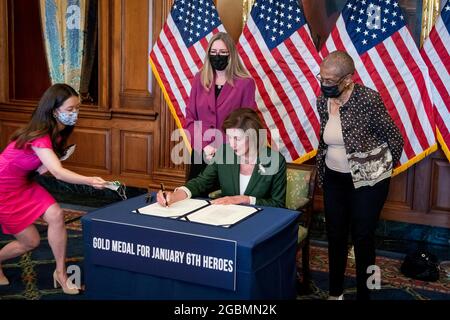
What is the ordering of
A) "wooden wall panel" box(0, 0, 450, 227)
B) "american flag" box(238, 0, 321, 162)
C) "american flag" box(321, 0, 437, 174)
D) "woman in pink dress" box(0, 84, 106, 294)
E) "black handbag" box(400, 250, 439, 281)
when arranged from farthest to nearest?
"wooden wall panel" box(0, 0, 450, 227) → "american flag" box(238, 0, 321, 162) → "american flag" box(321, 0, 437, 174) → "black handbag" box(400, 250, 439, 281) → "woman in pink dress" box(0, 84, 106, 294)

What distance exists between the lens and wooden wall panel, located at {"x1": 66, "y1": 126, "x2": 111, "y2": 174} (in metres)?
6.75

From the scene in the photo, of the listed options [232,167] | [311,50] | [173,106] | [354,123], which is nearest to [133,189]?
[173,106]

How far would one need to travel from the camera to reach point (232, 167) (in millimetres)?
3354

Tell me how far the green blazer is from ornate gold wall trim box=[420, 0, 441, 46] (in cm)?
236

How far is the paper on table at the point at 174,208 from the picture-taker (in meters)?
2.82

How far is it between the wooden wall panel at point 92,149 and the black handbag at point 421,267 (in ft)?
12.0

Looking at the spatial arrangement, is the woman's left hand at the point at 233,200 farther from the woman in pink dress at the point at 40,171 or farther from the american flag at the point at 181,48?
the american flag at the point at 181,48

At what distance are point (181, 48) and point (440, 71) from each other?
2299 mm

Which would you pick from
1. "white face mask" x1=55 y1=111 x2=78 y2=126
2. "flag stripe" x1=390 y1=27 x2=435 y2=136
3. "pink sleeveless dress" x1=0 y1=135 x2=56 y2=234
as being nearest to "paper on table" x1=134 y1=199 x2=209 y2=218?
"white face mask" x1=55 y1=111 x2=78 y2=126

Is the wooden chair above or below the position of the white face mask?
below

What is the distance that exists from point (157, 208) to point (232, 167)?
60cm

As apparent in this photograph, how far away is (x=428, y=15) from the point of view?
16.3ft

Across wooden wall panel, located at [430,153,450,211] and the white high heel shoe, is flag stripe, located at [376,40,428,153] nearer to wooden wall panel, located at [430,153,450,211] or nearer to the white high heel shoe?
wooden wall panel, located at [430,153,450,211]

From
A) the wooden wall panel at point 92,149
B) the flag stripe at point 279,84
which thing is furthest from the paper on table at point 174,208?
the wooden wall panel at point 92,149
